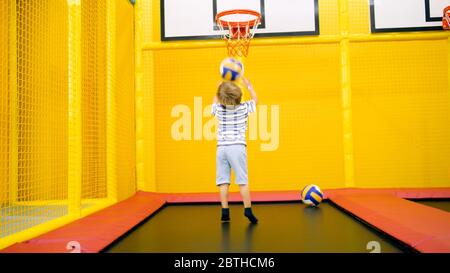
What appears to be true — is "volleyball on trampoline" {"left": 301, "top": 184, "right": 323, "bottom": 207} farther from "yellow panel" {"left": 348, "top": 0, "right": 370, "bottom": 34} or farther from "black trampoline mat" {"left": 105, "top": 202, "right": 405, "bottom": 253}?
"yellow panel" {"left": 348, "top": 0, "right": 370, "bottom": 34}

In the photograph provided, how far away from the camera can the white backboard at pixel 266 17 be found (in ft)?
18.3

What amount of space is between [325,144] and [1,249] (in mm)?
4173

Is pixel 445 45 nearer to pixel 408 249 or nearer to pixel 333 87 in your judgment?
pixel 333 87

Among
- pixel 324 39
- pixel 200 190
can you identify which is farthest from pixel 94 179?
pixel 324 39

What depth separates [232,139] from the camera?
359 centimetres

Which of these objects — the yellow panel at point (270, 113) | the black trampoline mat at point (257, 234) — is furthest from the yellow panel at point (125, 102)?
the black trampoline mat at point (257, 234)

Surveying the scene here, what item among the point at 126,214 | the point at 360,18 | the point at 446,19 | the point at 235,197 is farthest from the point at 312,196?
the point at 446,19

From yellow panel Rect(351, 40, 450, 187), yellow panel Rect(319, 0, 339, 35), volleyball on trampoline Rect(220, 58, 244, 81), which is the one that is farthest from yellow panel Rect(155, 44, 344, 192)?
volleyball on trampoline Rect(220, 58, 244, 81)

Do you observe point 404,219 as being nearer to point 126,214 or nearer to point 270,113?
point 126,214

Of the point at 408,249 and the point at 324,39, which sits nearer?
the point at 408,249

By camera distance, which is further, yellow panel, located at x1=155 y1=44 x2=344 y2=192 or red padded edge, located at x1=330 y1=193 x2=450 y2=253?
yellow panel, located at x1=155 y1=44 x2=344 y2=192

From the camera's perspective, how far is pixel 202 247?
277 centimetres

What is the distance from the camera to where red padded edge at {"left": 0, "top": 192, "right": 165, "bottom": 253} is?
8.40ft

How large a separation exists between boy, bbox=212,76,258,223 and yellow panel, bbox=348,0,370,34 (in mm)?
2787
